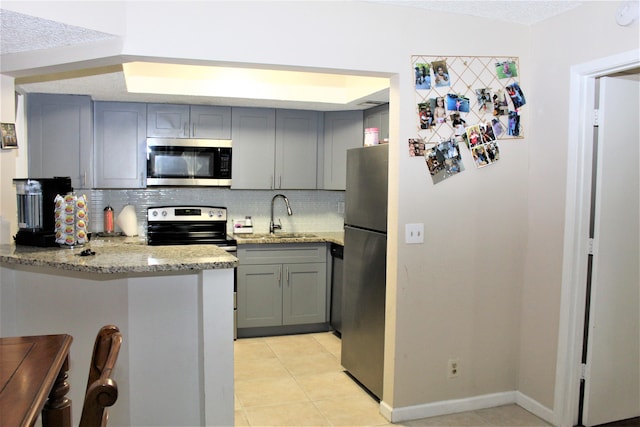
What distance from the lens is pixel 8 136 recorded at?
288cm

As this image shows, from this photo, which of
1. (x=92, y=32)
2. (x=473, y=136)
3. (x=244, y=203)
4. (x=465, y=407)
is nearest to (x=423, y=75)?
(x=473, y=136)

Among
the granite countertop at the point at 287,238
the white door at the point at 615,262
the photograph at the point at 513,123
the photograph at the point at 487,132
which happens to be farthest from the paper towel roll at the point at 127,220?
the white door at the point at 615,262

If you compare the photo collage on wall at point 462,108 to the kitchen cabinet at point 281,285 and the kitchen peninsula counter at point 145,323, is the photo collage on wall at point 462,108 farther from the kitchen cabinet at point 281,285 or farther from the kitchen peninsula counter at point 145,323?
the kitchen cabinet at point 281,285

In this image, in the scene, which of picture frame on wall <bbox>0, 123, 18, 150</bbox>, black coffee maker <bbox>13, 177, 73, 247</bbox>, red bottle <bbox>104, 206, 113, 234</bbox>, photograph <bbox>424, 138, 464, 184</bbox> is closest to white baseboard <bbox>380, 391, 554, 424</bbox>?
photograph <bbox>424, 138, 464, 184</bbox>

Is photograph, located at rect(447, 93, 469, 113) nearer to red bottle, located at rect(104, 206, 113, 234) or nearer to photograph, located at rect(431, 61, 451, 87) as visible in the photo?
photograph, located at rect(431, 61, 451, 87)

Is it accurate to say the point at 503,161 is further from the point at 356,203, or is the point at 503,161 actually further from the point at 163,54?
the point at 163,54

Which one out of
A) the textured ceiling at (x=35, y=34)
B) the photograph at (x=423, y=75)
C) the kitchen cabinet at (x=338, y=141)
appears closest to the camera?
the textured ceiling at (x=35, y=34)

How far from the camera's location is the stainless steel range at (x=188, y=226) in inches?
184

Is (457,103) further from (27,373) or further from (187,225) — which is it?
(187,225)

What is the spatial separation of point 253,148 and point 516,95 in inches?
96.7

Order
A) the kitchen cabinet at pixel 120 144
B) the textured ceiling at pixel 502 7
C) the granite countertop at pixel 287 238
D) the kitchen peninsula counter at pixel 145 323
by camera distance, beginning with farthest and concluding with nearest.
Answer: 1. the granite countertop at pixel 287 238
2. the kitchen cabinet at pixel 120 144
3. the textured ceiling at pixel 502 7
4. the kitchen peninsula counter at pixel 145 323

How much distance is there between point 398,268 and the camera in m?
3.04

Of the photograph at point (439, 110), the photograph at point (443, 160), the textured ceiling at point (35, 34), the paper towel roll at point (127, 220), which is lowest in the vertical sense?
the paper towel roll at point (127, 220)

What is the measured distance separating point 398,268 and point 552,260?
35.0 inches
